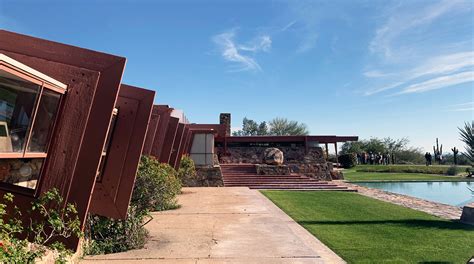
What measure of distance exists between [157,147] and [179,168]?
3.69 metres

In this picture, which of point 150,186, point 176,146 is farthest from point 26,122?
point 176,146

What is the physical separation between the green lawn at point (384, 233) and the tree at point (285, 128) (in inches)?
1816

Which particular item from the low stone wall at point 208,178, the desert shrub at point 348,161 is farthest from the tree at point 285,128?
the low stone wall at point 208,178

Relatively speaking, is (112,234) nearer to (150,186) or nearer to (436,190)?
(150,186)

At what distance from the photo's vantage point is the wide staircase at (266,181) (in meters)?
17.9

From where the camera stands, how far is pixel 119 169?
5.82 meters

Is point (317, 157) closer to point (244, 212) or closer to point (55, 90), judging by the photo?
point (244, 212)

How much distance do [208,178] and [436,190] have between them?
1199 cm

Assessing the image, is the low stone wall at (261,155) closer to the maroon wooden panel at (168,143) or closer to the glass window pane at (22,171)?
the maroon wooden panel at (168,143)

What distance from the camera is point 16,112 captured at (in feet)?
13.3

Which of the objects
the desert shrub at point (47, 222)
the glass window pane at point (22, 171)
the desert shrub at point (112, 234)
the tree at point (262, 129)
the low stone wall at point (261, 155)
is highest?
the tree at point (262, 129)

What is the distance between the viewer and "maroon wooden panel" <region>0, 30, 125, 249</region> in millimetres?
4188

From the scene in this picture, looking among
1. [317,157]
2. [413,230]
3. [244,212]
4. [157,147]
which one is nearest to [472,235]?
[413,230]

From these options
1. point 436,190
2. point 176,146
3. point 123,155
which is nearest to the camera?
point 123,155
